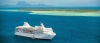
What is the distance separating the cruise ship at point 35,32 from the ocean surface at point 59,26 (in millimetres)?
41

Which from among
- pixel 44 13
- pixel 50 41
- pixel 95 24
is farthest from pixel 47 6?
pixel 95 24

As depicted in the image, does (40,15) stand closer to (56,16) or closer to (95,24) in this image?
(56,16)

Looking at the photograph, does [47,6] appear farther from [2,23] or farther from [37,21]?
[2,23]

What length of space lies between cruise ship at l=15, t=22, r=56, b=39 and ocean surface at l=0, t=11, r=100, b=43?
1.6 inches

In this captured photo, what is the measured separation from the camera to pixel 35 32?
2.75 m

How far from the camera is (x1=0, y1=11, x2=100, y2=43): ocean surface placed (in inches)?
107

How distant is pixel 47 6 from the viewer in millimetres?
2803

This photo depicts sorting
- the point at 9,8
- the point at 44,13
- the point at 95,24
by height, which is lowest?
the point at 9,8

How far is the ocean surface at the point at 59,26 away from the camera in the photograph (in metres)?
2.72

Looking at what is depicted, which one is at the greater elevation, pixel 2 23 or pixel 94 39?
pixel 94 39

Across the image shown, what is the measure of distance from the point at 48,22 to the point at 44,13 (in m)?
0.13

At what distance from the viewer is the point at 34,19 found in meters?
2.79

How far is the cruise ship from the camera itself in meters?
2.70

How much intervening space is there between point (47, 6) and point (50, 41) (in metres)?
0.43
